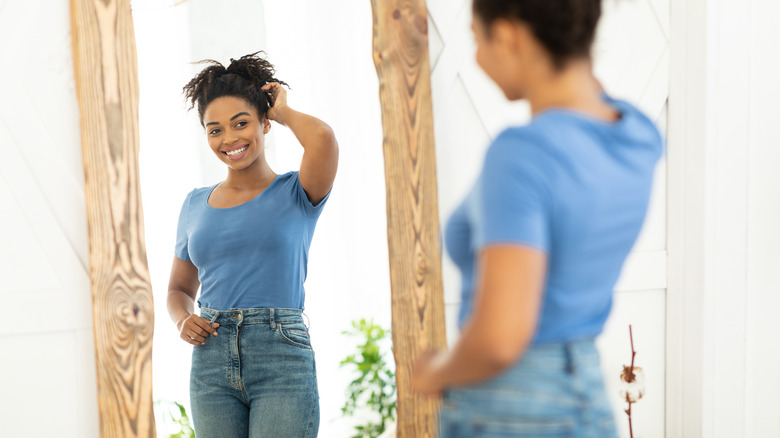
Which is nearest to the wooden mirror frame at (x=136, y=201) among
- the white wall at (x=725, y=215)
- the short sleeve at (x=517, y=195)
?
the white wall at (x=725, y=215)

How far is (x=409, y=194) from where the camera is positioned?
5.71 feet

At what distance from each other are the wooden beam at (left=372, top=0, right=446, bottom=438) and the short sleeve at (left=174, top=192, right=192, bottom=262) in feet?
1.70

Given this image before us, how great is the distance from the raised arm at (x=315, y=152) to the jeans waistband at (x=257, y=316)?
27 cm

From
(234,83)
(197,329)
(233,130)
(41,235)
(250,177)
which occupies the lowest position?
(197,329)

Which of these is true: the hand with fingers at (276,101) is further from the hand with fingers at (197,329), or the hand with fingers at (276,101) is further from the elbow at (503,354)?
the elbow at (503,354)

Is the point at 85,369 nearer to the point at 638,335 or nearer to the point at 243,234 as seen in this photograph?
the point at 243,234

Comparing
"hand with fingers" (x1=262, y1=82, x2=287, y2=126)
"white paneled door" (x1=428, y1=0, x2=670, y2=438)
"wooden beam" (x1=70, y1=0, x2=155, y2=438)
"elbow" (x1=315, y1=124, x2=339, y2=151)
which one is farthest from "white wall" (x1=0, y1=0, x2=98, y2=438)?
"white paneled door" (x1=428, y1=0, x2=670, y2=438)

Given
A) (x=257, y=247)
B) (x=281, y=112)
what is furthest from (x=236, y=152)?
(x=257, y=247)

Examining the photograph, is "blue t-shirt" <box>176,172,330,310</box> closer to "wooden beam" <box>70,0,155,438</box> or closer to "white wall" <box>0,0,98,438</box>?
"wooden beam" <box>70,0,155,438</box>

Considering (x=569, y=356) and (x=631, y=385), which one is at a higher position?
(x=569, y=356)

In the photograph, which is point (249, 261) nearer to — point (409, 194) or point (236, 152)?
point (236, 152)

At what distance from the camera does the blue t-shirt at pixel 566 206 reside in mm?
654

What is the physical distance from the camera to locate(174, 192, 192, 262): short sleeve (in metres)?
1.61

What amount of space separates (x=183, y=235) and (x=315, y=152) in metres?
0.41
